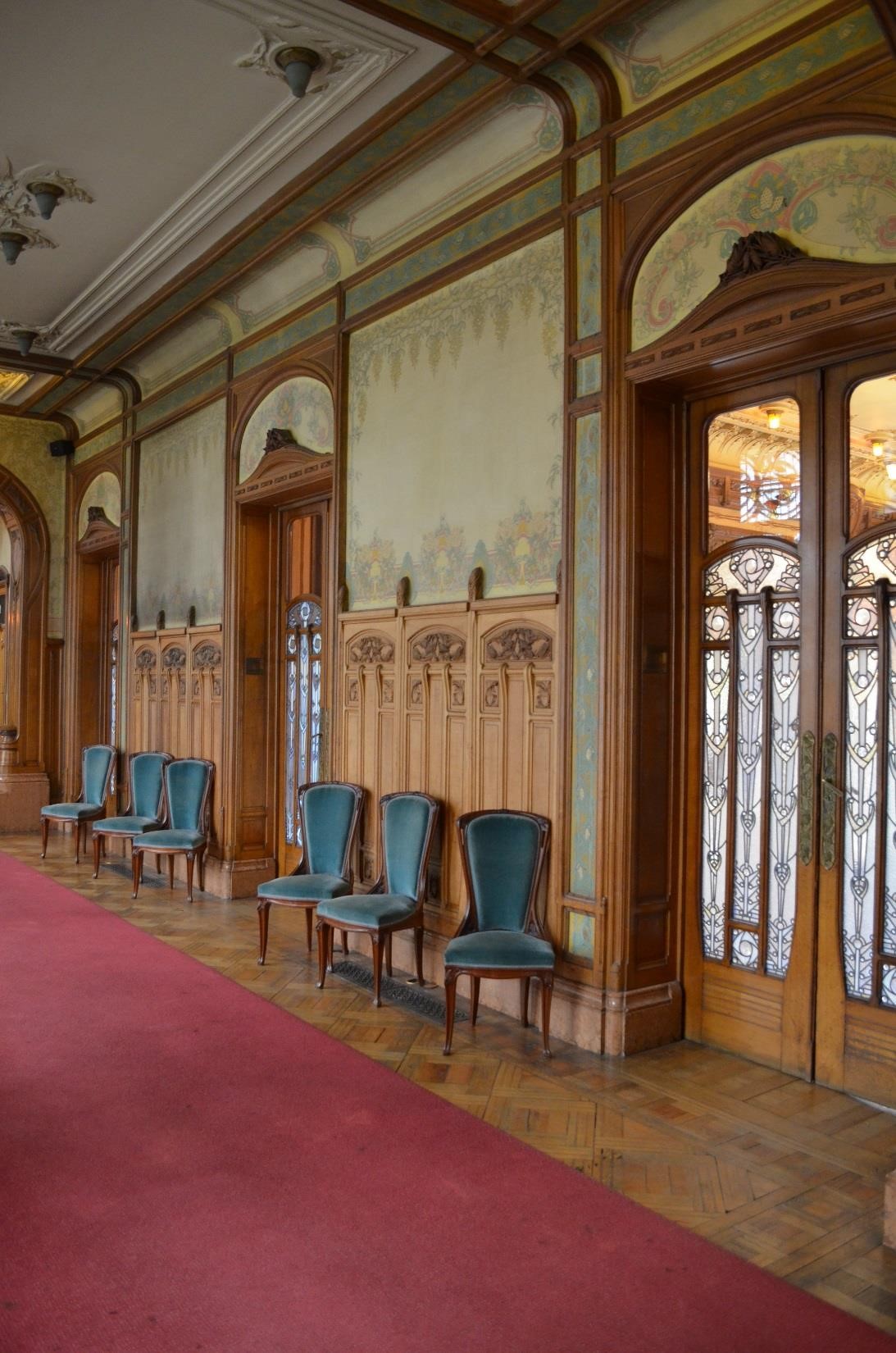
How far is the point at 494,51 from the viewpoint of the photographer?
4168 millimetres

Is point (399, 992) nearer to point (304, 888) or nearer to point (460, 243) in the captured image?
point (304, 888)

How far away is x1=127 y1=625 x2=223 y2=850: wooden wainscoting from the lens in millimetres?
7562

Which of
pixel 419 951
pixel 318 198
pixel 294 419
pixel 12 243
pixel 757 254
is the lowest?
pixel 419 951

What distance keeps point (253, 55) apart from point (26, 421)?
670 cm

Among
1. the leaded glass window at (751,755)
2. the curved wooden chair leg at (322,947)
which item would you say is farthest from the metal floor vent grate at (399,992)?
the leaded glass window at (751,755)

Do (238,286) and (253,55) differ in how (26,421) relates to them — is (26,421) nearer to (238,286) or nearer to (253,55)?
(238,286)

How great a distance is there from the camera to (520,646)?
4.82 m

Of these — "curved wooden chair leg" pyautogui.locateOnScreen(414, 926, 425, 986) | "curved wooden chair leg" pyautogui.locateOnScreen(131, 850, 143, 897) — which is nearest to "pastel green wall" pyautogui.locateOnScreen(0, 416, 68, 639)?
"curved wooden chair leg" pyautogui.locateOnScreen(131, 850, 143, 897)

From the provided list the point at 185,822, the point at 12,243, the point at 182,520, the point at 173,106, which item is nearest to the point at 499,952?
the point at 185,822

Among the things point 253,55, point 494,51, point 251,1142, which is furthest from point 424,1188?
point 253,55

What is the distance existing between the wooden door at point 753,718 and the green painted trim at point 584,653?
16.4 inches

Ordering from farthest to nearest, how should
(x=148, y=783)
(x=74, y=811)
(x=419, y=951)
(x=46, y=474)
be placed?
(x=46, y=474)
(x=74, y=811)
(x=148, y=783)
(x=419, y=951)

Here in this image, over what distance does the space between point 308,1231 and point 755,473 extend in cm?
315

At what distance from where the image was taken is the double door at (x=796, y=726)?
12.3ft
